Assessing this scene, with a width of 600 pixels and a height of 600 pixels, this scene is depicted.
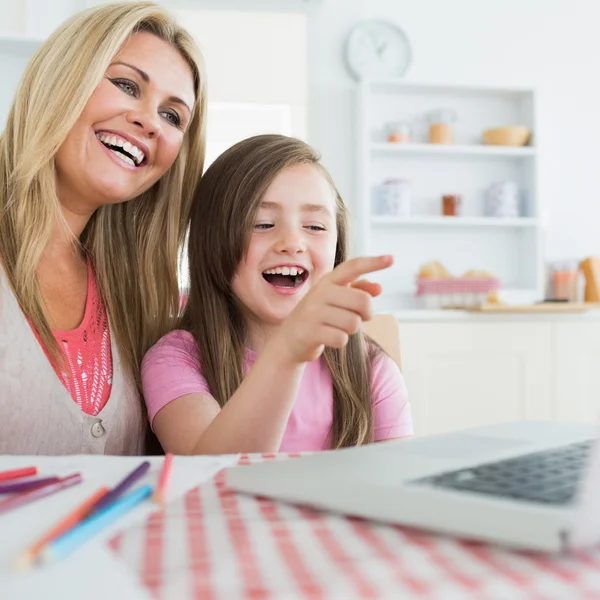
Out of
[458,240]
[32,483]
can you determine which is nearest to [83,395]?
[32,483]

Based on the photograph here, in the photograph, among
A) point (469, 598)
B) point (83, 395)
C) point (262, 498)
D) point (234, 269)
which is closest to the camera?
point (469, 598)

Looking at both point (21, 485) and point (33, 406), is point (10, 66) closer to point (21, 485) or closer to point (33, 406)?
point (33, 406)

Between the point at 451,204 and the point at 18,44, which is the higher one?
the point at 18,44

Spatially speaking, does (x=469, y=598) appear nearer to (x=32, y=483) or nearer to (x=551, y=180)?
(x=32, y=483)

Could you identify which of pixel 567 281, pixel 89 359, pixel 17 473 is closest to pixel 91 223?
pixel 89 359

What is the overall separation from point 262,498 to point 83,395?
2.30ft

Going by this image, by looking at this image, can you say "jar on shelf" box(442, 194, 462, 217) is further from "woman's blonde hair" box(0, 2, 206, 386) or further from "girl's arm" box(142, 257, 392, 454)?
"girl's arm" box(142, 257, 392, 454)

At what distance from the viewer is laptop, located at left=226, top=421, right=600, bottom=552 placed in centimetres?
37

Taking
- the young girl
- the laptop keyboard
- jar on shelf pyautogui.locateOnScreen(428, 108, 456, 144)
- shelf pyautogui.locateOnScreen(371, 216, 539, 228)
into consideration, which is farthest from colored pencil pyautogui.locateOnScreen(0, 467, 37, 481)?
jar on shelf pyautogui.locateOnScreen(428, 108, 456, 144)

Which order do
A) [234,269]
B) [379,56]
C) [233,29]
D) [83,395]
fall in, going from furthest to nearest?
1. [379,56]
2. [233,29]
3. [234,269]
4. [83,395]

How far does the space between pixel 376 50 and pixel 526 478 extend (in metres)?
3.48

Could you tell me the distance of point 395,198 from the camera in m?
3.55

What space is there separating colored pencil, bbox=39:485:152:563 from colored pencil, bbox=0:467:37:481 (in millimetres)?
120

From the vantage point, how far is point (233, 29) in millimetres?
3408
